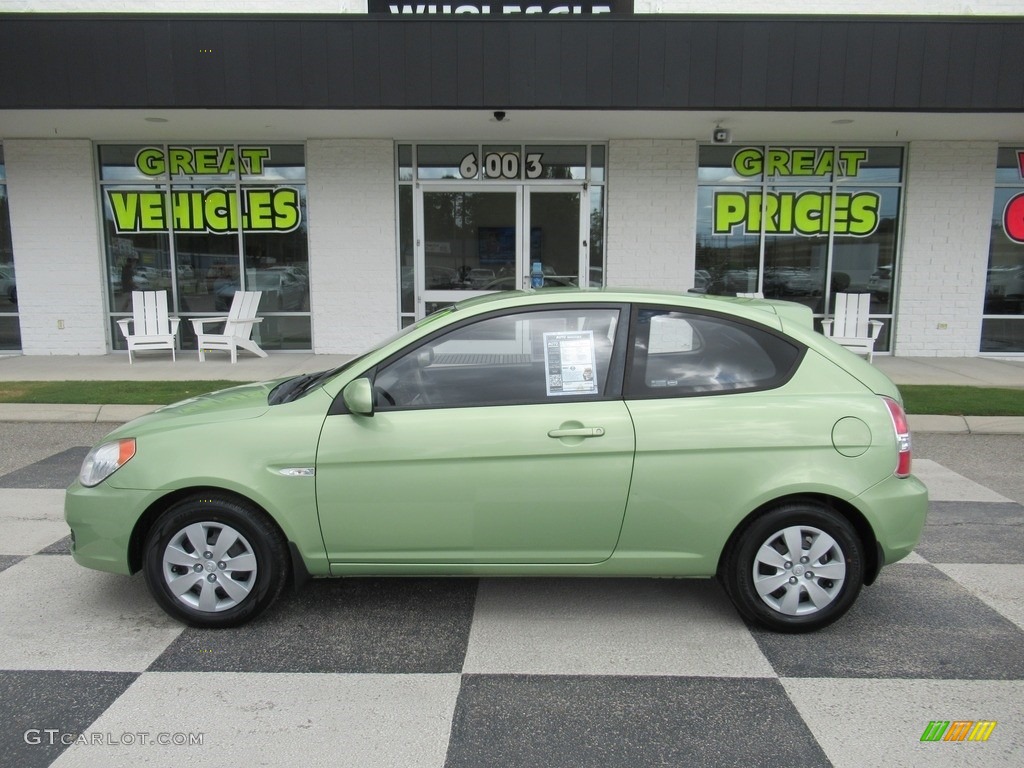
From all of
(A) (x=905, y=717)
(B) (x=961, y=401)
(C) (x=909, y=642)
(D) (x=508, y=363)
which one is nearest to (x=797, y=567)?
(C) (x=909, y=642)

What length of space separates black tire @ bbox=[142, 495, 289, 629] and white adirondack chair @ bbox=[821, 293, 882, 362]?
1033 centimetres

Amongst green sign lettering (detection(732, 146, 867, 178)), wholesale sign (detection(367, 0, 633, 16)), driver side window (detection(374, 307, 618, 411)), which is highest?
wholesale sign (detection(367, 0, 633, 16))

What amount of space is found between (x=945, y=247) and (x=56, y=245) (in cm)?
1480

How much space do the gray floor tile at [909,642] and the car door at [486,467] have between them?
1.03 metres

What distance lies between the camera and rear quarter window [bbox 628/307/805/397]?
12.0ft

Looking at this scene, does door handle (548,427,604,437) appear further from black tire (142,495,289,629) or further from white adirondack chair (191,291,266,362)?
white adirondack chair (191,291,266,362)

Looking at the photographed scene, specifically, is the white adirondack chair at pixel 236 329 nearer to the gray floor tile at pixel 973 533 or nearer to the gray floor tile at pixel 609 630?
the gray floor tile at pixel 609 630

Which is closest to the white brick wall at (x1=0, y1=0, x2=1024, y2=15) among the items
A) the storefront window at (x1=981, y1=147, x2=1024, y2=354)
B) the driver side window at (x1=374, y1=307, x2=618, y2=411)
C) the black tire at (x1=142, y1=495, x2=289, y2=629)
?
the storefront window at (x1=981, y1=147, x2=1024, y2=354)

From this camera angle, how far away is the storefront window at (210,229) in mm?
12531

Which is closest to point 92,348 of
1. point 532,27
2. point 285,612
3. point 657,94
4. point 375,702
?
point 532,27

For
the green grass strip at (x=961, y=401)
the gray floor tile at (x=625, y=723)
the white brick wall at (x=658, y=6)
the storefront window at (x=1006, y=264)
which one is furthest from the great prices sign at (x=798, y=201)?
the gray floor tile at (x=625, y=723)

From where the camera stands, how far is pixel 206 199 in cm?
1263

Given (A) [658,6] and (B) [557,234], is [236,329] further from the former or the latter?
(A) [658,6]

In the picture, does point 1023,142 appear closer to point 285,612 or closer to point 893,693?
point 893,693
